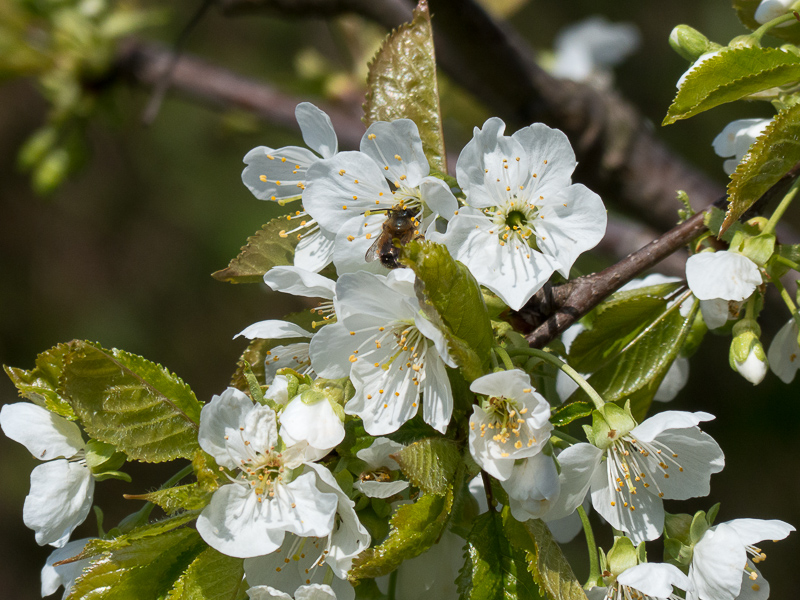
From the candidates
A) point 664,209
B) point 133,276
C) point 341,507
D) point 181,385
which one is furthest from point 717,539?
point 133,276

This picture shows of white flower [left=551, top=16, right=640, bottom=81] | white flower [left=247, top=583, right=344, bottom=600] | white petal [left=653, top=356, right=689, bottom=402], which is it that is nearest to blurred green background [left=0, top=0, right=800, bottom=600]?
white flower [left=551, top=16, right=640, bottom=81]

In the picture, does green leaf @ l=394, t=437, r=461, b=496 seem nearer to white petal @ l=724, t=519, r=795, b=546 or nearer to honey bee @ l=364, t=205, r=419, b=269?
honey bee @ l=364, t=205, r=419, b=269

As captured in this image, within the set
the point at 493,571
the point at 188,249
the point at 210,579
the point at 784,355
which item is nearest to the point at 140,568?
the point at 210,579

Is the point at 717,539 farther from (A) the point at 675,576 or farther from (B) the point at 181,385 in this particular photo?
(B) the point at 181,385

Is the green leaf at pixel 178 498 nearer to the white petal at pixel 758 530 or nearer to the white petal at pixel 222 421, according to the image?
the white petal at pixel 222 421

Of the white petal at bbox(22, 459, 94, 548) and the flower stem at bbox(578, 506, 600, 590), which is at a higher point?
the white petal at bbox(22, 459, 94, 548)

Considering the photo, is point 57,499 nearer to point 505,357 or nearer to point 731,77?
point 505,357

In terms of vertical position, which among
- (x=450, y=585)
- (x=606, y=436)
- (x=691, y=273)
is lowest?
(x=450, y=585)
